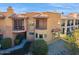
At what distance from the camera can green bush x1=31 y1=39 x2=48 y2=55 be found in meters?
2.13

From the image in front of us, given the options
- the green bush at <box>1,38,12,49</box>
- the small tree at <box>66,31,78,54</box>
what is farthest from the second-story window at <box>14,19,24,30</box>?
the small tree at <box>66,31,78,54</box>

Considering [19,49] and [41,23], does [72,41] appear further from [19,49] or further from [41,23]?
[19,49]

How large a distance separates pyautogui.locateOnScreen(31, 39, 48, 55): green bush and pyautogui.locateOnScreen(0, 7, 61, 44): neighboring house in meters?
0.04

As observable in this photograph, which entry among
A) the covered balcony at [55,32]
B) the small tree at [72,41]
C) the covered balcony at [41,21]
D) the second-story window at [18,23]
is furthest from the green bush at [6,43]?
the small tree at [72,41]

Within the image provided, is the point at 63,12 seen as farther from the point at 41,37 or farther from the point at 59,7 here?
the point at 41,37

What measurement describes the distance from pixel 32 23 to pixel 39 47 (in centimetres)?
24

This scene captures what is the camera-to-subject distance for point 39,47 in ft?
7.02

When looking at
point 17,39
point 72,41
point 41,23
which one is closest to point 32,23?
point 41,23

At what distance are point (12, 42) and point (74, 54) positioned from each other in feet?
1.98

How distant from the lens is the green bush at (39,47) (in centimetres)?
213

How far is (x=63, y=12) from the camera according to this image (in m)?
2.14

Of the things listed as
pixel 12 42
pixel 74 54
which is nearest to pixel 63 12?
pixel 74 54

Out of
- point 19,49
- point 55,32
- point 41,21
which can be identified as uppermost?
point 41,21

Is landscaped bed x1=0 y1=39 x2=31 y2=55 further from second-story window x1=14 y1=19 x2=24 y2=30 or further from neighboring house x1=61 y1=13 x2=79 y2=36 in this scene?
neighboring house x1=61 y1=13 x2=79 y2=36
